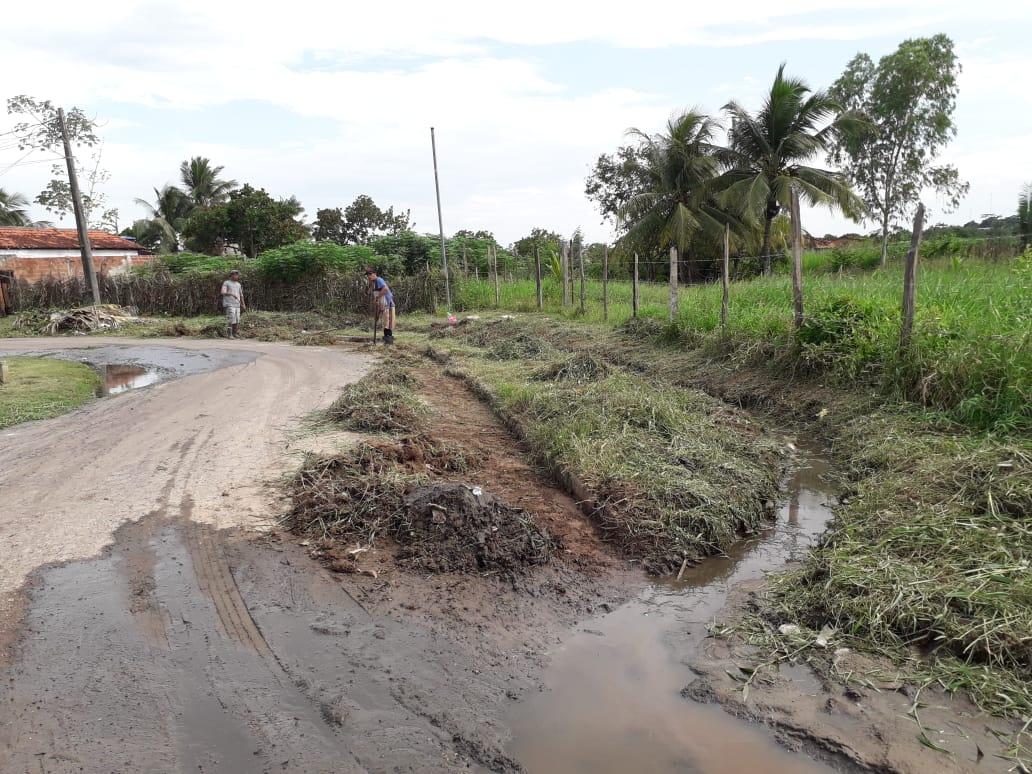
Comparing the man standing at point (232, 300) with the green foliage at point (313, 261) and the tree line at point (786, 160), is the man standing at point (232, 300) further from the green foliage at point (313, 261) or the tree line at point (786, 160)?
the tree line at point (786, 160)

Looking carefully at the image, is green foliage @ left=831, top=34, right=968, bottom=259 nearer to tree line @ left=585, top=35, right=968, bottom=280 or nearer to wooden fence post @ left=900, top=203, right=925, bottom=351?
tree line @ left=585, top=35, right=968, bottom=280

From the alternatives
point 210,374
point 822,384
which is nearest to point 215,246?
point 210,374

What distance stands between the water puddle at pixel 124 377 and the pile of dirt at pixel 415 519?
682cm

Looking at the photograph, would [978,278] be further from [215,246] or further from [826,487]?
[215,246]

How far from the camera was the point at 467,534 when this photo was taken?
4.27 metres

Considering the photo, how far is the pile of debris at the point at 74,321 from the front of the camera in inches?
808

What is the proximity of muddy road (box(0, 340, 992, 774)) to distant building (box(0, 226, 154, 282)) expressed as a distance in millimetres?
25951

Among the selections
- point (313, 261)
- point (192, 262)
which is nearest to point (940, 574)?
point (313, 261)

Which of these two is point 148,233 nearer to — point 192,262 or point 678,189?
point 192,262

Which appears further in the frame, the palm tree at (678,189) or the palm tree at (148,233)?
the palm tree at (148,233)

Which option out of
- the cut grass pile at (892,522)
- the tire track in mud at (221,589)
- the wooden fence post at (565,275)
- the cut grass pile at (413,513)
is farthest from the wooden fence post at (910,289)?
the wooden fence post at (565,275)

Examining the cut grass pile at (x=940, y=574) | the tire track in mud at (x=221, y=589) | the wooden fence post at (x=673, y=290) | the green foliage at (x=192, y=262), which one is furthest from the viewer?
the green foliage at (x=192, y=262)

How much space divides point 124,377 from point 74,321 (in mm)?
10837

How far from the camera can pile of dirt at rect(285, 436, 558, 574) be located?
4.18 metres
